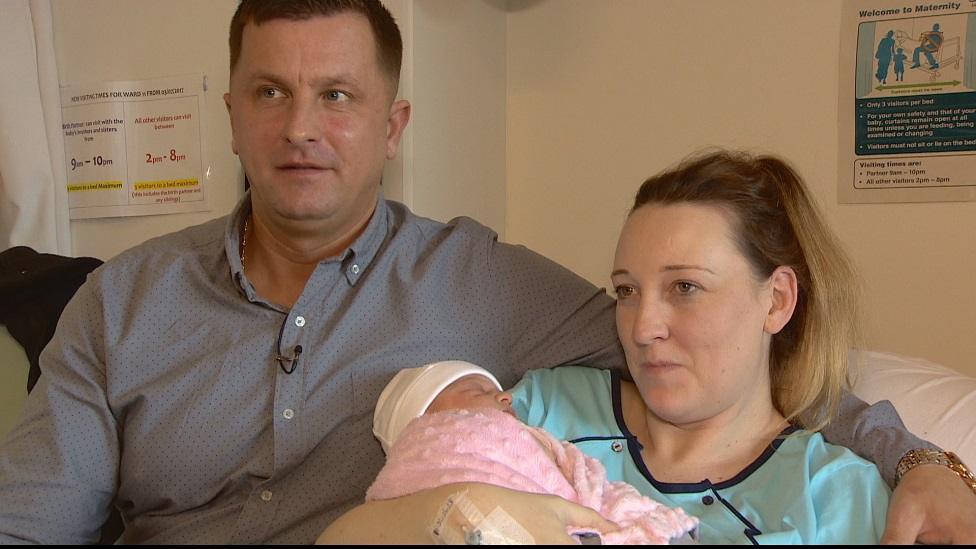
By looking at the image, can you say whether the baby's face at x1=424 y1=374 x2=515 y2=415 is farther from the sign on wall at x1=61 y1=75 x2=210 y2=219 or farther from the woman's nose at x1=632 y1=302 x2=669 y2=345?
the sign on wall at x1=61 y1=75 x2=210 y2=219

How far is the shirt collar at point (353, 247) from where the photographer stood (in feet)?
5.54

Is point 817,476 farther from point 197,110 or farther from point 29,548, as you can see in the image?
point 197,110

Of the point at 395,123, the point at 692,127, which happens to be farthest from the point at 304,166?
the point at 692,127

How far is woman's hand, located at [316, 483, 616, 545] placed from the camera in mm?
1026

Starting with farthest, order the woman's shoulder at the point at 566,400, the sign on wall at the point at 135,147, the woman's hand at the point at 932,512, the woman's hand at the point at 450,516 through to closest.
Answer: the sign on wall at the point at 135,147
the woman's shoulder at the point at 566,400
the woman's hand at the point at 932,512
the woman's hand at the point at 450,516

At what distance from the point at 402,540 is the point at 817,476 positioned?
0.63 m

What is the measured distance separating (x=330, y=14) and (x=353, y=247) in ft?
1.37

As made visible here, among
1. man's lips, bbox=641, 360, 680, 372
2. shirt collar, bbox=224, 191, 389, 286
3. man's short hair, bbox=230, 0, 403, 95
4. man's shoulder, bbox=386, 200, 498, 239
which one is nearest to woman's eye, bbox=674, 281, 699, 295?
man's lips, bbox=641, 360, 680, 372

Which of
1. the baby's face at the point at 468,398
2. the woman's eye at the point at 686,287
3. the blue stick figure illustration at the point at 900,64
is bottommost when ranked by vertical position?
the baby's face at the point at 468,398

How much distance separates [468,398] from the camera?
1438 mm

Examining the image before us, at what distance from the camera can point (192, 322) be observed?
166 centimetres

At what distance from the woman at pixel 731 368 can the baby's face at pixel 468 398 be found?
116mm

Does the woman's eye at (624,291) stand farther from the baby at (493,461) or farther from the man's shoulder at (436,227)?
the man's shoulder at (436,227)

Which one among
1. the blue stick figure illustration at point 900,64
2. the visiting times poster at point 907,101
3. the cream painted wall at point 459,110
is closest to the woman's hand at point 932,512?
the visiting times poster at point 907,101
